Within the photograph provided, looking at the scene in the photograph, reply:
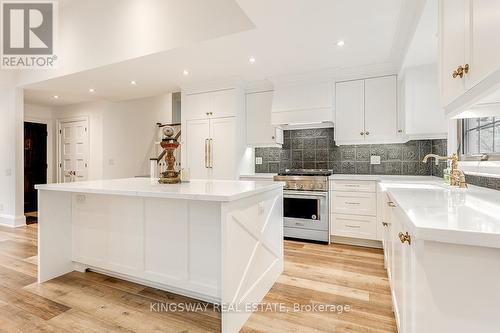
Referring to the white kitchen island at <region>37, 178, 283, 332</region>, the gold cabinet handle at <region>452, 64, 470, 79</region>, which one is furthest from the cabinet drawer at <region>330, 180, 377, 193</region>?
the gold cabinet handle at <region>452, 64, 470, 79</region>

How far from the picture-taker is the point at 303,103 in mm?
3811

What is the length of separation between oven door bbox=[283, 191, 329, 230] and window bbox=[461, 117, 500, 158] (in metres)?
1.59

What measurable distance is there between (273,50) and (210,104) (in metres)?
1.57

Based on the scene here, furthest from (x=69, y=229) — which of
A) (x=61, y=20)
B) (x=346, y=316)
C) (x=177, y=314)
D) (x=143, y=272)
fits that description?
(x=61, y=20)

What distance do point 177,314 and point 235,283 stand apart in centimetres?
59

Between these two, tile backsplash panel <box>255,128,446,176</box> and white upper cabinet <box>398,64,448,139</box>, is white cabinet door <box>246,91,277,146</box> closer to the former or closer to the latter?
tile backsplash panel <box>255,128,446,176</box>

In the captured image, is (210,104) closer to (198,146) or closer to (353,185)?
(198,146)

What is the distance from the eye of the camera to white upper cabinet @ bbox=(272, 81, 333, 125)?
145 inches

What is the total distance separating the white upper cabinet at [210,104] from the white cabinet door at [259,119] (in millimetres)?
316

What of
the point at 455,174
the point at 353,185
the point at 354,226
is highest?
the point at 455,174

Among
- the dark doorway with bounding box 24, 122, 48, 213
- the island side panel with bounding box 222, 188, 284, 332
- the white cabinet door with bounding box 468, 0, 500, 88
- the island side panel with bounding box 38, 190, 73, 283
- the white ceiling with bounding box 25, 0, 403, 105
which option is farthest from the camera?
the dark doorway with bounding box 24, 122, 48, 213

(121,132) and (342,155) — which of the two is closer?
(342,155)

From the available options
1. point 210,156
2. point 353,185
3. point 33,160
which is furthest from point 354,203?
point 33,160

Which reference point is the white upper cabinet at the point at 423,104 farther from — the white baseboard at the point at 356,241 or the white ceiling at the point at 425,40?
the white baseboard at the point at 356,241
